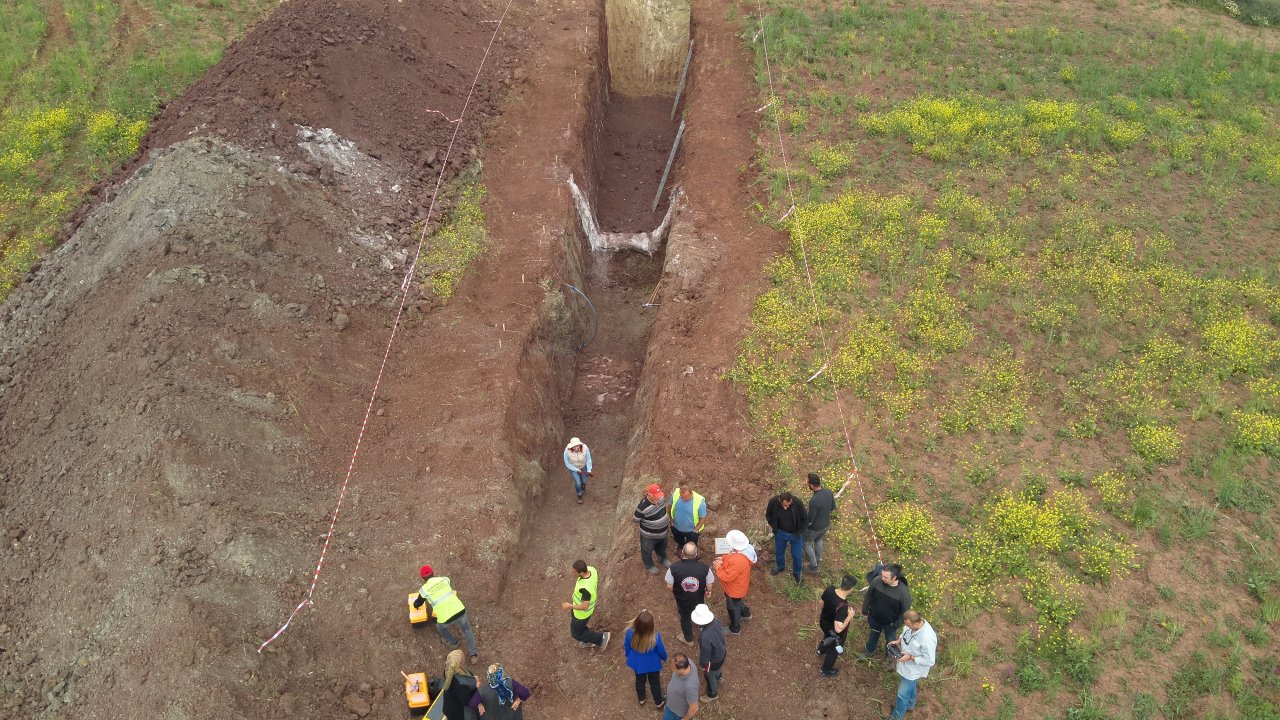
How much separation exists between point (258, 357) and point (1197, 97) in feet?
65.9

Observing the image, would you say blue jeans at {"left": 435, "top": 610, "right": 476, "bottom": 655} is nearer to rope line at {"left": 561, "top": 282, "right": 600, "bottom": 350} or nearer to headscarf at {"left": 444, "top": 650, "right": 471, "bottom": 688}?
headscarf at {"left": 444, "top": 650, "right": 471, "bottom": 688}

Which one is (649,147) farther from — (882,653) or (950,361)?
(882,653)

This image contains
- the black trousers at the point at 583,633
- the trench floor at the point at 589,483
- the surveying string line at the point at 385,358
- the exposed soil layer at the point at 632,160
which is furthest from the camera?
the exposed soil layer at the point at 632,160

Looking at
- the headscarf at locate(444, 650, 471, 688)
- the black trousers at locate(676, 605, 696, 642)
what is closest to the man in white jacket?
the black trousers at locate(676, 605, 696, 642)

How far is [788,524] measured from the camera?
884cm

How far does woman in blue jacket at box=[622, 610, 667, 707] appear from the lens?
24.7ft

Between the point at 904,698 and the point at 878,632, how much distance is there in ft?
2.38

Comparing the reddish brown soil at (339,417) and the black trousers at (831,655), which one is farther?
the reddish brown soil at (339,417)

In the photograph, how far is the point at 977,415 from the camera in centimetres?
1116

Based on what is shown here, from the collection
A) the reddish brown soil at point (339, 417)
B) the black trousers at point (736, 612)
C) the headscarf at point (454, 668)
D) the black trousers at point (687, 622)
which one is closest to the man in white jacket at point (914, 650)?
the reddish brown soil at point (339, 417)

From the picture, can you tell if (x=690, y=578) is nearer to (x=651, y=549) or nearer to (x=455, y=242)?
(x=651, y=549)

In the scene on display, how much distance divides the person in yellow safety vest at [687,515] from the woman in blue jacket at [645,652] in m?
1.72

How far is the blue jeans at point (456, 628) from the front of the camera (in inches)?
349

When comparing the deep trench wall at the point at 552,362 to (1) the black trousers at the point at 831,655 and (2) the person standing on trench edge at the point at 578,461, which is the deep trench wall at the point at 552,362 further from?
(1) the black trousers at the point at 831,655
